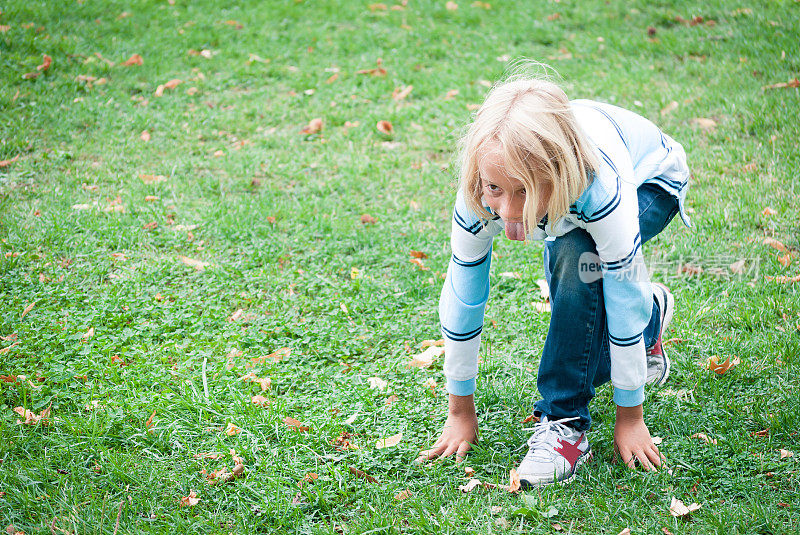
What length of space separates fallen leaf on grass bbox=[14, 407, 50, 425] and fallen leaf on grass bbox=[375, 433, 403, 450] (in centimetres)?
118

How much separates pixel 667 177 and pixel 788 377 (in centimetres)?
91

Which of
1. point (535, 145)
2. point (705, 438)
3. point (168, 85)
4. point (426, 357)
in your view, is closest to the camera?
point (535, 145)

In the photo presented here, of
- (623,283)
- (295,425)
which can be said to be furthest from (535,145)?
(295,425)

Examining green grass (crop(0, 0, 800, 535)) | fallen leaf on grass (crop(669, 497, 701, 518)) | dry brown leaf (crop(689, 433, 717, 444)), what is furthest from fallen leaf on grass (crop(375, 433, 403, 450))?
dry brown leaf (crop(689, 433, 717, 444))

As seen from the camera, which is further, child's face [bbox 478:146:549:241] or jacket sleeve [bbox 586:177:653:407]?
jacket sleeve [bbox 586:177:653:407]

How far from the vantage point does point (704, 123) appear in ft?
14.9

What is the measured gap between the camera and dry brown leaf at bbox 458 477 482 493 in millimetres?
2131

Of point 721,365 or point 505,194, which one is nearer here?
point 505,194

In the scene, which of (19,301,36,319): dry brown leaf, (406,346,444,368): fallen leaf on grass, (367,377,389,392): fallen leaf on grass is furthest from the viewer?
(19,301,36,319): dry brown leaf

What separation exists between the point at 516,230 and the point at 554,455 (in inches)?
30.3

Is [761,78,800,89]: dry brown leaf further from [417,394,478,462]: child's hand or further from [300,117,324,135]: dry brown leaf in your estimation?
[417,394,478,462]: child's hand

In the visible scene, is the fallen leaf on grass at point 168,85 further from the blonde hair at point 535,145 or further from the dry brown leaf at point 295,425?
the blonde hair at point 535,145

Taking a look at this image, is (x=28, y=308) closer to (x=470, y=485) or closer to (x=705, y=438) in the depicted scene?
(x=470, y=485)

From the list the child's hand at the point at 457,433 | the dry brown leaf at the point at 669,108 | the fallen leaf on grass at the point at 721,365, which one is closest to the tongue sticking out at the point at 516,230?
the child's hand at the point at 457,433
